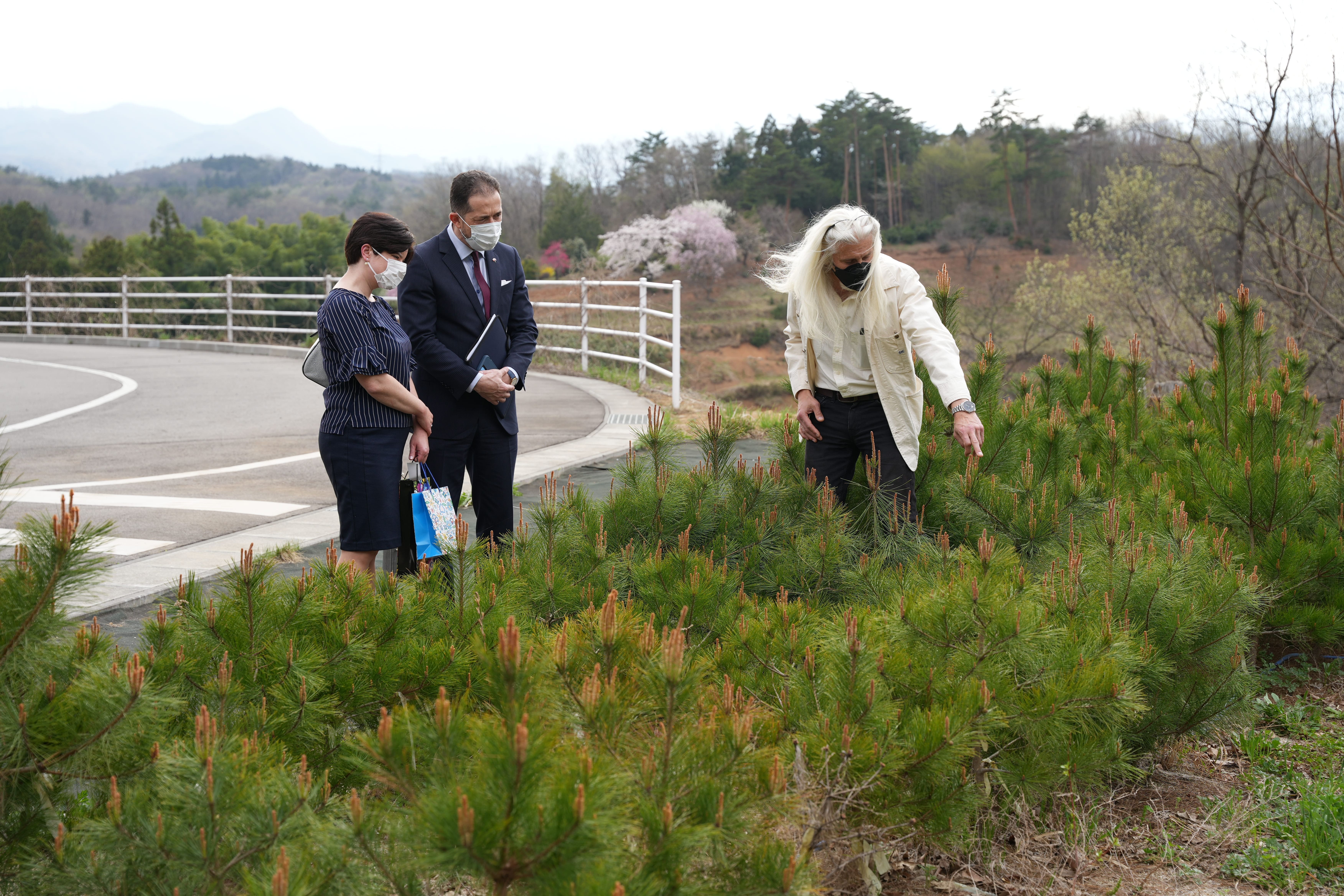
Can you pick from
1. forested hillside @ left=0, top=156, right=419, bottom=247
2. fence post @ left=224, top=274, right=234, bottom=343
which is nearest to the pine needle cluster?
fence post @ left=224, top=274, right=234, bottom=343

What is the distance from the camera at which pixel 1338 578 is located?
12.9 ft

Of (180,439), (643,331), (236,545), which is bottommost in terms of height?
(236,545)

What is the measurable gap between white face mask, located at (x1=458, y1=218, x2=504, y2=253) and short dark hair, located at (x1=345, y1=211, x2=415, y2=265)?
15.1 inches

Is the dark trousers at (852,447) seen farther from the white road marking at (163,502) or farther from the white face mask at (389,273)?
the white road marking at (163,502)

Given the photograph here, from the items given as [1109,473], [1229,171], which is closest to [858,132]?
[1229,171]

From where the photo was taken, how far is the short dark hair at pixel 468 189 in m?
4.02

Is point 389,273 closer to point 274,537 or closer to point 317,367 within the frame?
point 317,367

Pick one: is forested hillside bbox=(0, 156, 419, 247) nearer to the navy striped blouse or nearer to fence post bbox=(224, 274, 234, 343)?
fence post bbox=(224, 274, 234, 343)

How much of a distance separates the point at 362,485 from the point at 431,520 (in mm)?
281

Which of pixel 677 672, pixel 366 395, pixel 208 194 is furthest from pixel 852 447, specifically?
pixel 208 194

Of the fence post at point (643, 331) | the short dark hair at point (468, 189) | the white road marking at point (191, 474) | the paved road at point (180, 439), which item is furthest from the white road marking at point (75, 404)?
the fence post at point (643, 331)

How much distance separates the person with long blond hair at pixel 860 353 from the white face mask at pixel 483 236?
1118mm

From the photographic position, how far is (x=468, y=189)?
159 inches

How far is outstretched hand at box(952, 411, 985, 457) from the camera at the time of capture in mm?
3423
